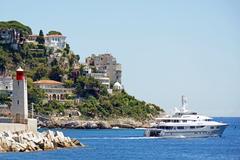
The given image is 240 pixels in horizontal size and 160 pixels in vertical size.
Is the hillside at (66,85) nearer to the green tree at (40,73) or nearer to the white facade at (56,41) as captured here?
the green tree at (40,73)

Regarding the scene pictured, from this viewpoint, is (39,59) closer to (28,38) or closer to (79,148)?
(28,38)

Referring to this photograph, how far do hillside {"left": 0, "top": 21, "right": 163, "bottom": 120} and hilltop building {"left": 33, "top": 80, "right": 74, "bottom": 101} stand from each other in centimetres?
96

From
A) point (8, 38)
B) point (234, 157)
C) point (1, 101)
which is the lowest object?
point (234, 157)

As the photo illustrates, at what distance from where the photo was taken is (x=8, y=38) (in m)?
148

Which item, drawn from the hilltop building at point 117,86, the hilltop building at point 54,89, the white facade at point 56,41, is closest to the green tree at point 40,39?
the white facade at point 56,41

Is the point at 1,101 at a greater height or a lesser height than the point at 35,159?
greater

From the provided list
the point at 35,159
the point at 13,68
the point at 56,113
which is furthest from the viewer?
the point at 13,68

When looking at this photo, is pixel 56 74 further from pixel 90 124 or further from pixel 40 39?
pixel 90 124

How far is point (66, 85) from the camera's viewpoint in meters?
140

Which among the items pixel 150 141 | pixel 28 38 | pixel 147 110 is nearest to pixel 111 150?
pixel 150 141

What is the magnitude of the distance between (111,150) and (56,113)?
6308 cm

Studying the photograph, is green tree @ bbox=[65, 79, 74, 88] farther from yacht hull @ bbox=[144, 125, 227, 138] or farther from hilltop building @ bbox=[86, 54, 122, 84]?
yacht hull @ bbox=[144, 125, 227, 138]

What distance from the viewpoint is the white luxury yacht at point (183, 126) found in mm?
87250

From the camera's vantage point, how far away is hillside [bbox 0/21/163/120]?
134 metres
